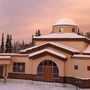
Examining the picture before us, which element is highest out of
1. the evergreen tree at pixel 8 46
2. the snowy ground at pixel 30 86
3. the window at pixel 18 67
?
the evergreen tree at pixel 8 46

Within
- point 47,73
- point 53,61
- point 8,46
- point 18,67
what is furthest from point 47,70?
point 8,46

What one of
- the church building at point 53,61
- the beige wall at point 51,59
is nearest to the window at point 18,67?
the church building at point 53,61

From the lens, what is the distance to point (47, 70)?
3300 cm

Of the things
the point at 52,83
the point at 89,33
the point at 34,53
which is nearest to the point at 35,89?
the point at 52,83

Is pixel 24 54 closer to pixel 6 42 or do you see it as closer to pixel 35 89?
pixel 35 89

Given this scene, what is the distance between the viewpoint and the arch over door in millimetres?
32719

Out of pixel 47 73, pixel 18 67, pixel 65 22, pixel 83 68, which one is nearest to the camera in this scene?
pixel 83 68

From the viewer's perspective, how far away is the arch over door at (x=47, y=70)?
32.7 m

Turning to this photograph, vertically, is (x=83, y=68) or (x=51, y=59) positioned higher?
(x=51, y=59)

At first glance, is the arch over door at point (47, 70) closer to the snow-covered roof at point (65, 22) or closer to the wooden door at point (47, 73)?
the wooden door at point (47, 73)

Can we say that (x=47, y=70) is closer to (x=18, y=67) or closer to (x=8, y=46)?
(x=18, y=67)

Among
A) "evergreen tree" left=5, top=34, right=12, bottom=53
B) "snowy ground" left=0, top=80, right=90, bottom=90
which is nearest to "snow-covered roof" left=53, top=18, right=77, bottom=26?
"snowy ground" left=0, top=80, right=90, bottom=90

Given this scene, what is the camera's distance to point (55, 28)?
39.2m

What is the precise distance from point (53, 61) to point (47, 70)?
1.32 metres
